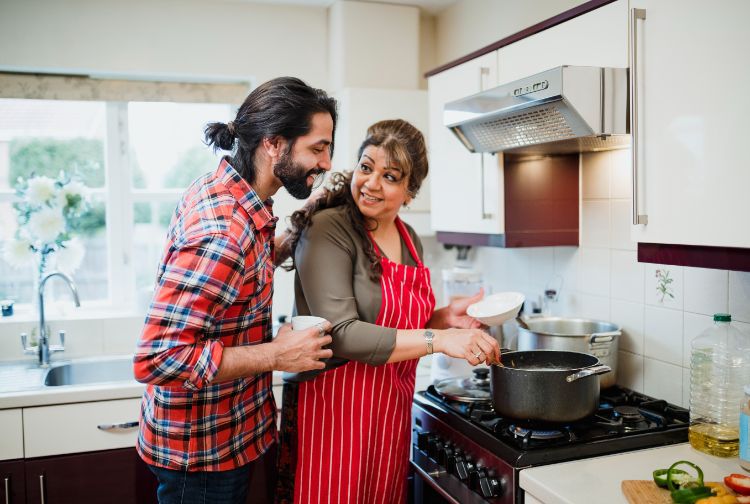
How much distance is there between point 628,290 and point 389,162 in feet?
2.94

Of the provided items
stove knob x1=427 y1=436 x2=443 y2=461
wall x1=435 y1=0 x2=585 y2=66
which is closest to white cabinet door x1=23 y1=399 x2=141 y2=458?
stove knob x1=427 y1=436 x2=443 y2=461

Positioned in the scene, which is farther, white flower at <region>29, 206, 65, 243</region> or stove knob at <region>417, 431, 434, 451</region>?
white flower at <region>29, 206, 65, 243</region>

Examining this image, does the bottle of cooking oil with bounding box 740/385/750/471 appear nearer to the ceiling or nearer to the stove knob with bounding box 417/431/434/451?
the stove knob with bounding box 417/431/434/451

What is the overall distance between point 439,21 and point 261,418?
90.1 inches

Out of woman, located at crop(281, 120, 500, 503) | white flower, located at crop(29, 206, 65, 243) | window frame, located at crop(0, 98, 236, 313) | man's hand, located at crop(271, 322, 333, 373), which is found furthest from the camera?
window frame, located at crop(0, 98, 236, 313)

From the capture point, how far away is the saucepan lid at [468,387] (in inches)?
76.8

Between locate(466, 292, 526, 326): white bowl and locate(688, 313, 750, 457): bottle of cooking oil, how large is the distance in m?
0.45

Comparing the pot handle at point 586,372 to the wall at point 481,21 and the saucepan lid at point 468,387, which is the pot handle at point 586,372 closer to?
the saucepan lid at point 468,387

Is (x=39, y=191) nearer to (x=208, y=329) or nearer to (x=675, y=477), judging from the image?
(x=208, y=329)

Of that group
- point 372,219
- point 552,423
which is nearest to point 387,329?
point 372,219

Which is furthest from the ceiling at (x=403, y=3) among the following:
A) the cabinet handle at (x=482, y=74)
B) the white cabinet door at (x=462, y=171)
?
the cabinet handle at (x=482, y=74)

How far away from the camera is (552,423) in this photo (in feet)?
5.27

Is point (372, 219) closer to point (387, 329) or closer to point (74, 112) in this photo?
point (387, 329)

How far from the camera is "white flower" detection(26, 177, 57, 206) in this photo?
8.96 feet
